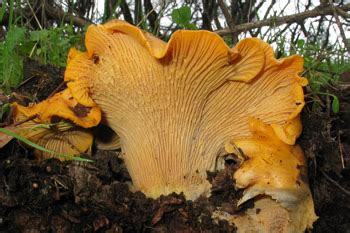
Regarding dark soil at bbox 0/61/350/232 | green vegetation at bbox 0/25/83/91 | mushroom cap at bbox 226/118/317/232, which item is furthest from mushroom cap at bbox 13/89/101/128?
mushroom cap at bbox 226/118/317/232

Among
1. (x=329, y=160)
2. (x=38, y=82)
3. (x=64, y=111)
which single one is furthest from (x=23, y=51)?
(x=329, y=160)

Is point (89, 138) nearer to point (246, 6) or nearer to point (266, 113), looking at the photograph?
point (266, 113)

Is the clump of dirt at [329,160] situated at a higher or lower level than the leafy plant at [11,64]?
lower

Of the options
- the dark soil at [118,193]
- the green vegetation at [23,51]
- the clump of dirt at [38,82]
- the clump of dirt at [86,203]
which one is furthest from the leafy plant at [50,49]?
the clump of dirt at [86,203]

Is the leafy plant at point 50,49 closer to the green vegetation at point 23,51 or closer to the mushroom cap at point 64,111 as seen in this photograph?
the green vegetation at point 23,51

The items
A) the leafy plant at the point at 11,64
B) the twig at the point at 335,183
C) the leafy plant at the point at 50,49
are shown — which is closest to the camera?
the twig at the point at 335,183
